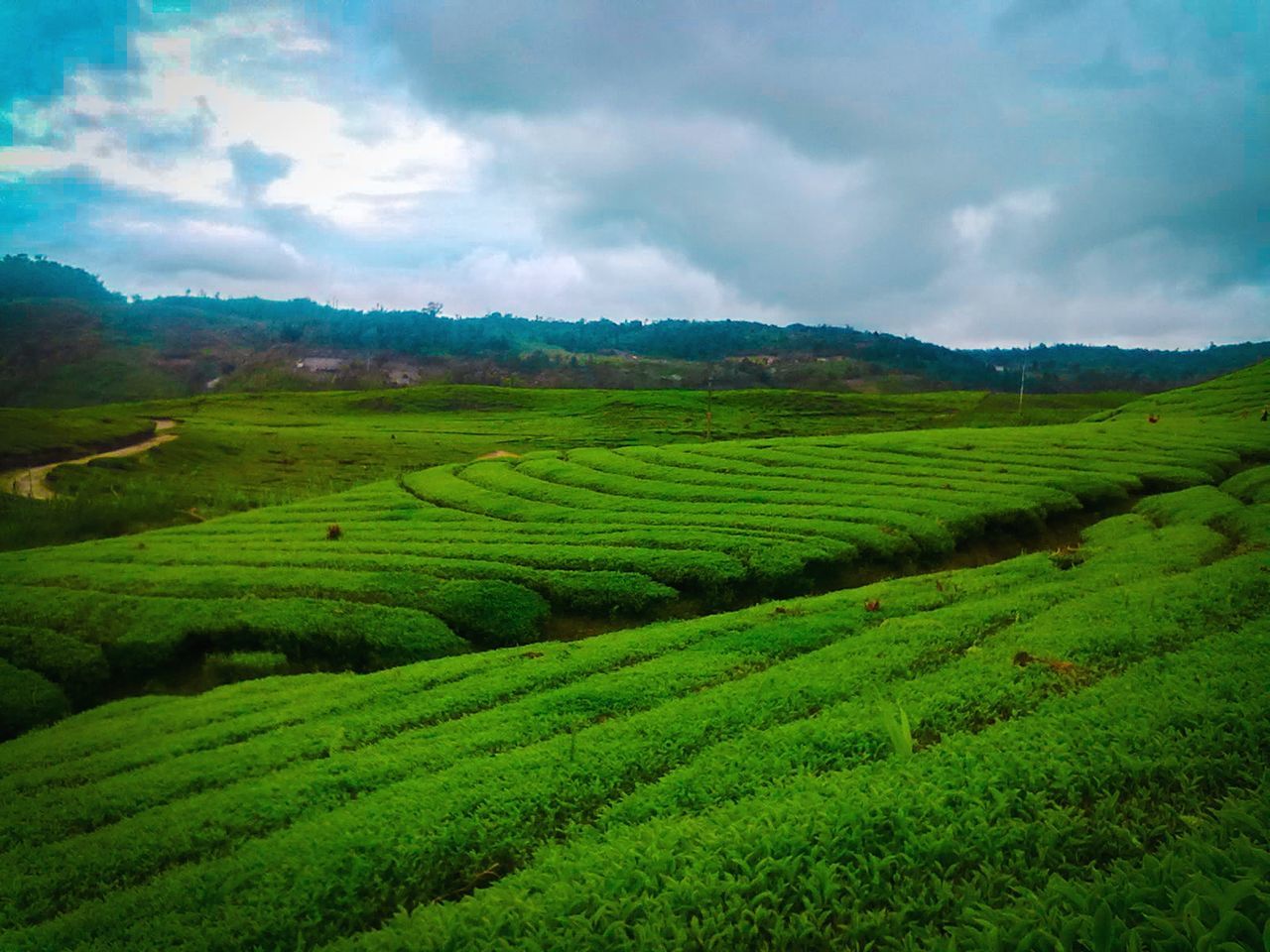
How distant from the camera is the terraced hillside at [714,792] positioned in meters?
6.00

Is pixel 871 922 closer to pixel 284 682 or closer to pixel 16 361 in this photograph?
pixel 284 682

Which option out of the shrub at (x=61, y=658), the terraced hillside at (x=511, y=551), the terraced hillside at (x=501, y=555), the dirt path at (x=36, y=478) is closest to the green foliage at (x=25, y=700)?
the terraced hillside at (x=501, y=555)

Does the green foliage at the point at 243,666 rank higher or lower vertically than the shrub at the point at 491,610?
lower

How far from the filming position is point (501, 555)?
25297 mm

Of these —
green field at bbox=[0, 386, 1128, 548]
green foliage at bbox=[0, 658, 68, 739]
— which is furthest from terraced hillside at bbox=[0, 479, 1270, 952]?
green field at bbox=[0, 386, 1128, 548]

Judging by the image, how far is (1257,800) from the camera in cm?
654

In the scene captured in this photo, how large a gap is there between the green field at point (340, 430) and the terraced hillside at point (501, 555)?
1106cm

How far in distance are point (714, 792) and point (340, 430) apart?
100187mm

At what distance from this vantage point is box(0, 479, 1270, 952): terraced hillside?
5996mm

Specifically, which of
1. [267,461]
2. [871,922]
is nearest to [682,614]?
[871,922]

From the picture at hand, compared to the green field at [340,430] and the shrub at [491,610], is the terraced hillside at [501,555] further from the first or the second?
the green field at [340,430]

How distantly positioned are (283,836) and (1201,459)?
43910mm

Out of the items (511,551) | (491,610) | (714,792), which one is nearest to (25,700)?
(491,610)

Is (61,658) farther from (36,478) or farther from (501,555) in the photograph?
(36,478)
